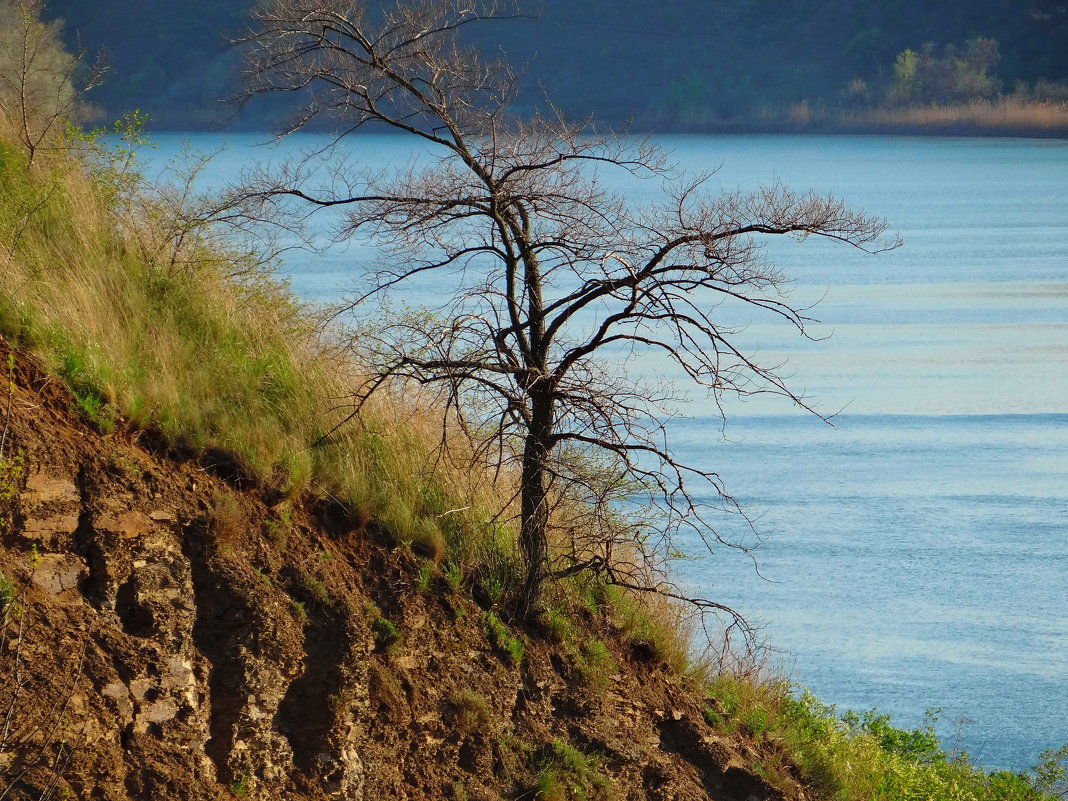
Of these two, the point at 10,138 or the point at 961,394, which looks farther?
the point at 961,394

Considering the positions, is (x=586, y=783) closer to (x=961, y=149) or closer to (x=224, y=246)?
(x=224, y=246)

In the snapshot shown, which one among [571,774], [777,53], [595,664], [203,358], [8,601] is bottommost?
[571,774]

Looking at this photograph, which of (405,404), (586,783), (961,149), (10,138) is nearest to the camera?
(586,783)

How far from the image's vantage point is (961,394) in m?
30.0

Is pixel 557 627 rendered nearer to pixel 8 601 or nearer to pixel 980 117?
pixel 8 601

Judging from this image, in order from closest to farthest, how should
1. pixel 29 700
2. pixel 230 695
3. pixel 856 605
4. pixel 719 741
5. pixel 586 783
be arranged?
pixel 29 700
pixel 230 695
pixel 586 783
pixel 719 741
pixel 856 605

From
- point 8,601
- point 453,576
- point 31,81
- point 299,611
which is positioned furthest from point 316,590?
point 31,81

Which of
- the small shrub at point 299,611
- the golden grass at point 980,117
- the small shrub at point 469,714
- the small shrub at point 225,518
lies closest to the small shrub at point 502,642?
the small shrub at point 469,714

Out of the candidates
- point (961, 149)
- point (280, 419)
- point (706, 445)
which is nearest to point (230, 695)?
point (280, 419)

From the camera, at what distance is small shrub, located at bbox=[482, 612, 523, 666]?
24.7 ft

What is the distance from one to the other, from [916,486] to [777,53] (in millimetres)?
53823

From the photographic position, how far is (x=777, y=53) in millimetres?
73375

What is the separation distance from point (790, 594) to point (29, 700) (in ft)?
54.0

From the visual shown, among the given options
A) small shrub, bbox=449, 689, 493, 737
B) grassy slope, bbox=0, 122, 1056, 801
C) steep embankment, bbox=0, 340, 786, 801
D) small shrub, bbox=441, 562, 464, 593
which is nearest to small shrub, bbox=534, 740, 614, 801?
steep embankment, bbox=0, 340, 786, 801
